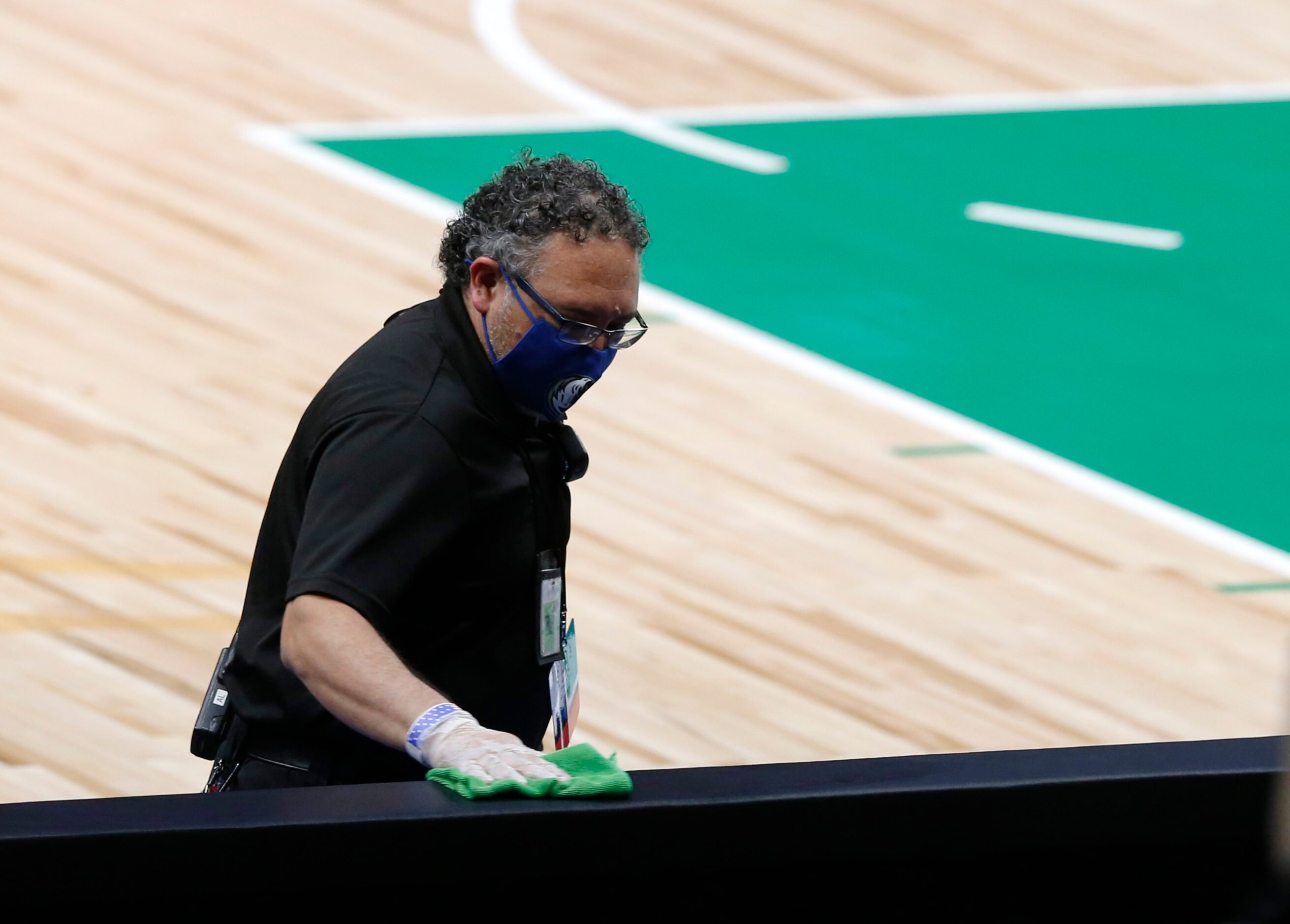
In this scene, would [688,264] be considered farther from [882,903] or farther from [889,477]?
[882,903]

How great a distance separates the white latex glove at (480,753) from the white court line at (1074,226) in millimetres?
5064

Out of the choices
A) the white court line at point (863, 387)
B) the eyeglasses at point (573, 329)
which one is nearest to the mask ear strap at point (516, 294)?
the eyeglasses at point (573, 329)

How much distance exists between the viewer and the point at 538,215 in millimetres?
2203

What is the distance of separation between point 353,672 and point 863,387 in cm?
376

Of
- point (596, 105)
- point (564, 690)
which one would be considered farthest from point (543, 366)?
point (596, 105)

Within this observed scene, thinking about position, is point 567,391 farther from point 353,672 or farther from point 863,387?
point 863,387

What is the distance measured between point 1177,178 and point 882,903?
5733 millimetres

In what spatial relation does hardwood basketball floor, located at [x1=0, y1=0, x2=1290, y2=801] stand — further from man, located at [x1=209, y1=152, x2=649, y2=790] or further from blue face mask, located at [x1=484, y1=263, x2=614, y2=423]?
blue face mask, located at [x1=484, y1=263, x2=614, y2=423]

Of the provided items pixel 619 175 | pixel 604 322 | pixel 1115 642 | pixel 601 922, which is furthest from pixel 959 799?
pixel 619 175

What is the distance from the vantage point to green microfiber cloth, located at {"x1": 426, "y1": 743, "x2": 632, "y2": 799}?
1741mm

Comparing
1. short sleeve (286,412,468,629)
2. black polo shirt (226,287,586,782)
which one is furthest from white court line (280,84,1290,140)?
short sleeve (286,412,468,629)

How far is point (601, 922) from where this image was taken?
1.76 metres

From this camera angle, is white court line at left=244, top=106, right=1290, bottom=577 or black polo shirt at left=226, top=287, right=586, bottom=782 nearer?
black polo shirt at left=226, top=287, right=586, bottom=782

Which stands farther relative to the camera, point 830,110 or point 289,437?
point 830,110
